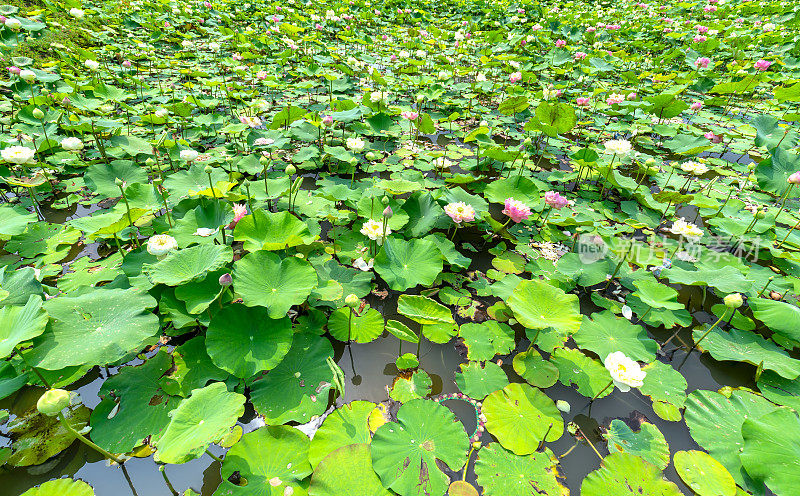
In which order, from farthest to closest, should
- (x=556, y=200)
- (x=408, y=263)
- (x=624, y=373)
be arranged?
(x=556, y=200), (x=408, y=263), (x=624, y=373)

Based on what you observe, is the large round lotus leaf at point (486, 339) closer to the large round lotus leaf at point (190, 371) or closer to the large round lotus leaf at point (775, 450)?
the large round lotus leaf at point (775, 450)

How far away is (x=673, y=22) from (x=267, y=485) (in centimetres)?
1341

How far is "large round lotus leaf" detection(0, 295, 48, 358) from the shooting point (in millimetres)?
1482

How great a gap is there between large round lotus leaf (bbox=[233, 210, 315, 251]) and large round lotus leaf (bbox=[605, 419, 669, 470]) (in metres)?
2.02

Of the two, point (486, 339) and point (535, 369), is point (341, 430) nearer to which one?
point (486, 339)

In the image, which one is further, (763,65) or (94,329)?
(763,65)

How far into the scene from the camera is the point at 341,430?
166 centimetres

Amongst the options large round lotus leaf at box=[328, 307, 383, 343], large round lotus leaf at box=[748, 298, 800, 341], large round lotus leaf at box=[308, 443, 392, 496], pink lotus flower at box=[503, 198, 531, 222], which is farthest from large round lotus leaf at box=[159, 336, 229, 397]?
large round lotus leaf at box=[748, 298, 800, 341]

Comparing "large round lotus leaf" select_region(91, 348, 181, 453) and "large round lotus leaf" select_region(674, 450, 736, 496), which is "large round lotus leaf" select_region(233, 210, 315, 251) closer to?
"large round lotus leaf" select_region(91, 348, 181, 453)

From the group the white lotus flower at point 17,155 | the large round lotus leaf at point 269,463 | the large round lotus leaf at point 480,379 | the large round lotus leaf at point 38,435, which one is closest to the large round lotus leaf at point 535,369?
the large round lotus leaf at point 480,379

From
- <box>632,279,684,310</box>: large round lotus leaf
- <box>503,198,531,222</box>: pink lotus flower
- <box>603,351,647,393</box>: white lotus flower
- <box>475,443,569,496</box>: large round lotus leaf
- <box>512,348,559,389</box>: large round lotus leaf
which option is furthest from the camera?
<box>503,198,531,222</box>: pink lotus flower

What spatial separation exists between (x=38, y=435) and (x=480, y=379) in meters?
2.20

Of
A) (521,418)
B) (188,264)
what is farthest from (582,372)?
(188,264)

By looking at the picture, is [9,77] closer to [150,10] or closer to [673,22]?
[150,10]
